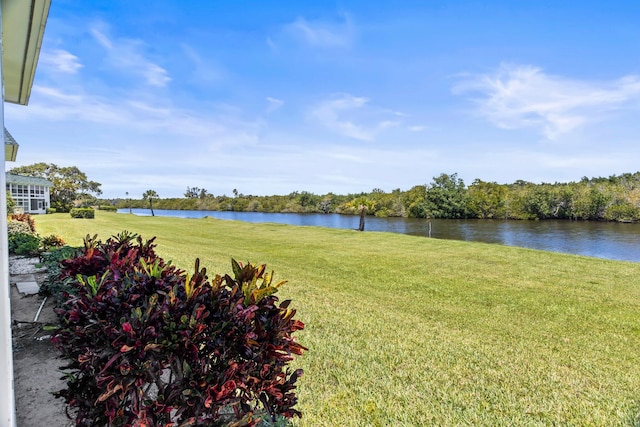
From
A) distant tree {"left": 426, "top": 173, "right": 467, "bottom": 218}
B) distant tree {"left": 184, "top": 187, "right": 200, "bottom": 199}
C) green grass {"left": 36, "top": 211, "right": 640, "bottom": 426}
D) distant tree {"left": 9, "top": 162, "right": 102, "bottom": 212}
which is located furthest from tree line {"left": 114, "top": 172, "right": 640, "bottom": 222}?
distant tree {"left": 184, "top": 187, "right": 200, "bottom": 199}

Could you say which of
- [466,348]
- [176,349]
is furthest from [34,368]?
[466,348]

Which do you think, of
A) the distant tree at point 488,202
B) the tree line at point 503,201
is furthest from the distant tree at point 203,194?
the distant tree at point 488,202

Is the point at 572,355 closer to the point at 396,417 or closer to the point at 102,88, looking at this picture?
the point at 396,417

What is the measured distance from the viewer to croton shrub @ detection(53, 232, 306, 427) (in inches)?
57.6

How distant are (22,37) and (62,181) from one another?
65.6m

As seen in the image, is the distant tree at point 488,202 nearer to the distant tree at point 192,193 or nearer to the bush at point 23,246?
the bush at point 23,246

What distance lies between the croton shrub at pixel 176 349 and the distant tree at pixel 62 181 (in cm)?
5676

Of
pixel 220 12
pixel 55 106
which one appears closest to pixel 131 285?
pixel 220 12

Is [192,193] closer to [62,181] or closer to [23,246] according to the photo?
[62,181]

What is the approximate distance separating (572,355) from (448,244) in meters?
14.9

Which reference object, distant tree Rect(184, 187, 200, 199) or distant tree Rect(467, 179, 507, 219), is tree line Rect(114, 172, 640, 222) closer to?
distant tree Rect(467, 179, 507, 219)

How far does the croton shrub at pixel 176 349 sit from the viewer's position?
4.80 ft

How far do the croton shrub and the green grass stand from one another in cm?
121

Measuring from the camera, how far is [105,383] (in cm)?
145
